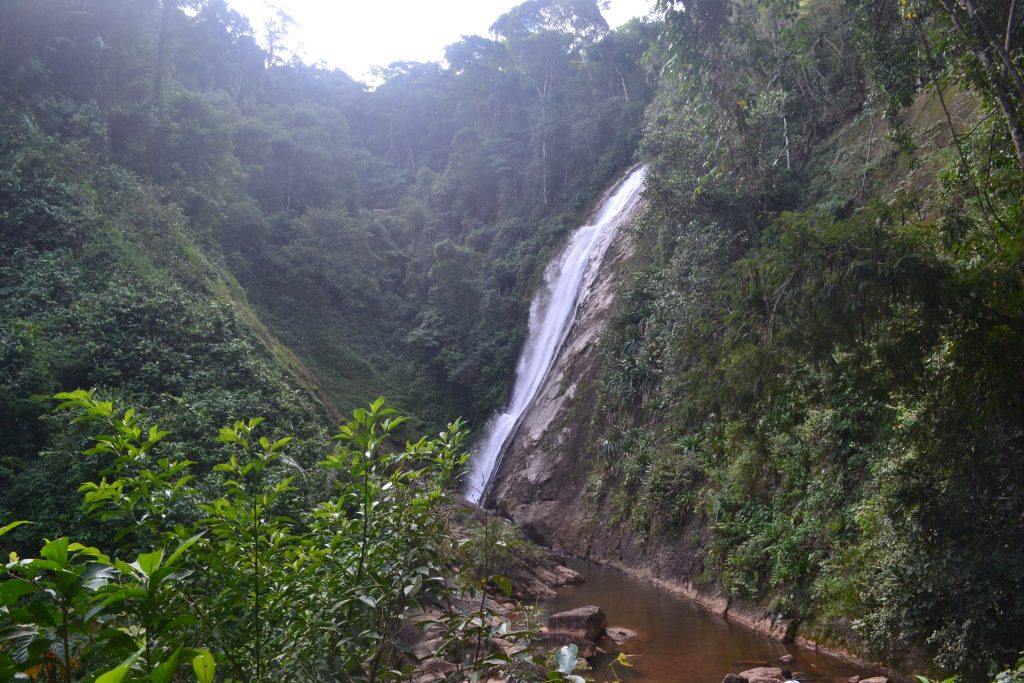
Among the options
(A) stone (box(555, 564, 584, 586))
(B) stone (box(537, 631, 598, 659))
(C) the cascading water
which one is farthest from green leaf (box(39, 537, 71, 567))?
(C) the cascading water

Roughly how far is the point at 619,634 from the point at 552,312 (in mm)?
18020

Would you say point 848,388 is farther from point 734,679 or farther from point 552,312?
point 552,312

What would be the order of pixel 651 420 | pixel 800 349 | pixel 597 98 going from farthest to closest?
1. pixel 597 98
2. pixel 651 420
3. pixel 800 349

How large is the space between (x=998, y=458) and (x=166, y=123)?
24988mm

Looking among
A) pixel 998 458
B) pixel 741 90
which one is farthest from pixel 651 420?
pixel 998 458

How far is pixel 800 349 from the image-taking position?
548 cm

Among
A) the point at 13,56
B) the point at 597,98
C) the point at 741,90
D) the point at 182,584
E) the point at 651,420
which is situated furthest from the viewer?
the point at 597,98

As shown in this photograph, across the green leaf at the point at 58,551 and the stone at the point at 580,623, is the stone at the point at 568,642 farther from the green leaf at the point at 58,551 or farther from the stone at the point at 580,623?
the green leaf at the point at 58,551

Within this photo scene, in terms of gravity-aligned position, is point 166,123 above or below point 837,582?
above

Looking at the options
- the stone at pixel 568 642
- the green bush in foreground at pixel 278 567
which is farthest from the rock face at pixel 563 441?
the green bush in foreground at pixel 278 567

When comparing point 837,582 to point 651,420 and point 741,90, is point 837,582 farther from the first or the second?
point 651,420

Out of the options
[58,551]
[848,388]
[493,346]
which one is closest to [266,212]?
[493,346]

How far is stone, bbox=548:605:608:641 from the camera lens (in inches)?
349

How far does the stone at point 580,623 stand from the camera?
8859 millimetres
